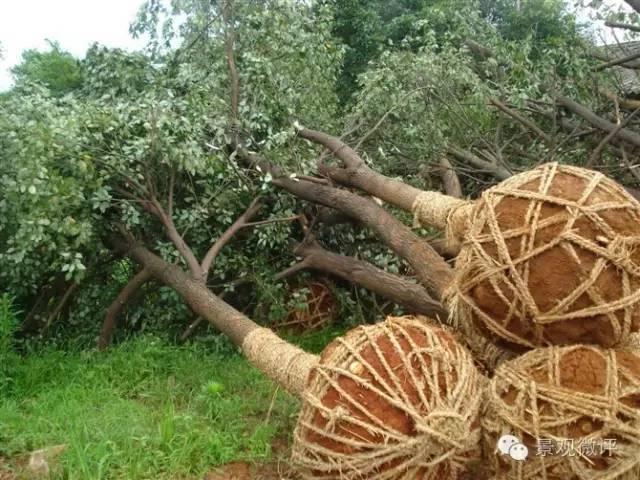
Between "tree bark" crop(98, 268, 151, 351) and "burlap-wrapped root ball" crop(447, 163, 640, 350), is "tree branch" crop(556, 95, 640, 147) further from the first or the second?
"tree bark" crop(98, 268, 151, 351)

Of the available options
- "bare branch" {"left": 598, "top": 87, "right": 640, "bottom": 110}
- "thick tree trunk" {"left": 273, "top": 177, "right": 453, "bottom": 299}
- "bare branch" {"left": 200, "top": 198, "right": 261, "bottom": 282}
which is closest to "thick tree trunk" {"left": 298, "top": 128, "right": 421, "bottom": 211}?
"thick tree trunk" {"left": 273, "top": 177, "right": 453, "bottom": 299}

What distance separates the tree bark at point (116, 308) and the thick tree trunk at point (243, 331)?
145mm

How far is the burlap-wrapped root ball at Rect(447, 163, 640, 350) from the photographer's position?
221cm

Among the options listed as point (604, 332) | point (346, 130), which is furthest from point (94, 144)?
point (604, 332)

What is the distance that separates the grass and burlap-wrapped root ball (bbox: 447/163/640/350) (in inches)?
54.7

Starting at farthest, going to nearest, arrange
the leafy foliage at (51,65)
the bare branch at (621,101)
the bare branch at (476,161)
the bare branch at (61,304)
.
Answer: the leafy foliage at (51,65) → the bare branch at (621,101) → the bare branch at (476,161) → the bare branch at (61,304)

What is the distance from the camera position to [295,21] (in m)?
5.48

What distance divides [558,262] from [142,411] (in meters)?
2.35

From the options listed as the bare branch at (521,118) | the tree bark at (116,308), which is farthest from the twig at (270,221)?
the bare branch at (521,118)

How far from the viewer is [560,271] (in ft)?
7.28

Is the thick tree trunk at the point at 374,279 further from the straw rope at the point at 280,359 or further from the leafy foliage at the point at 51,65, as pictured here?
the leafy foliage at the point at 51,65

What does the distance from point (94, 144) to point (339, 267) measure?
6.37 feet

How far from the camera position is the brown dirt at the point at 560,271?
221 cm

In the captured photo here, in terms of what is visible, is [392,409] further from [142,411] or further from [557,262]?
[142,411]
